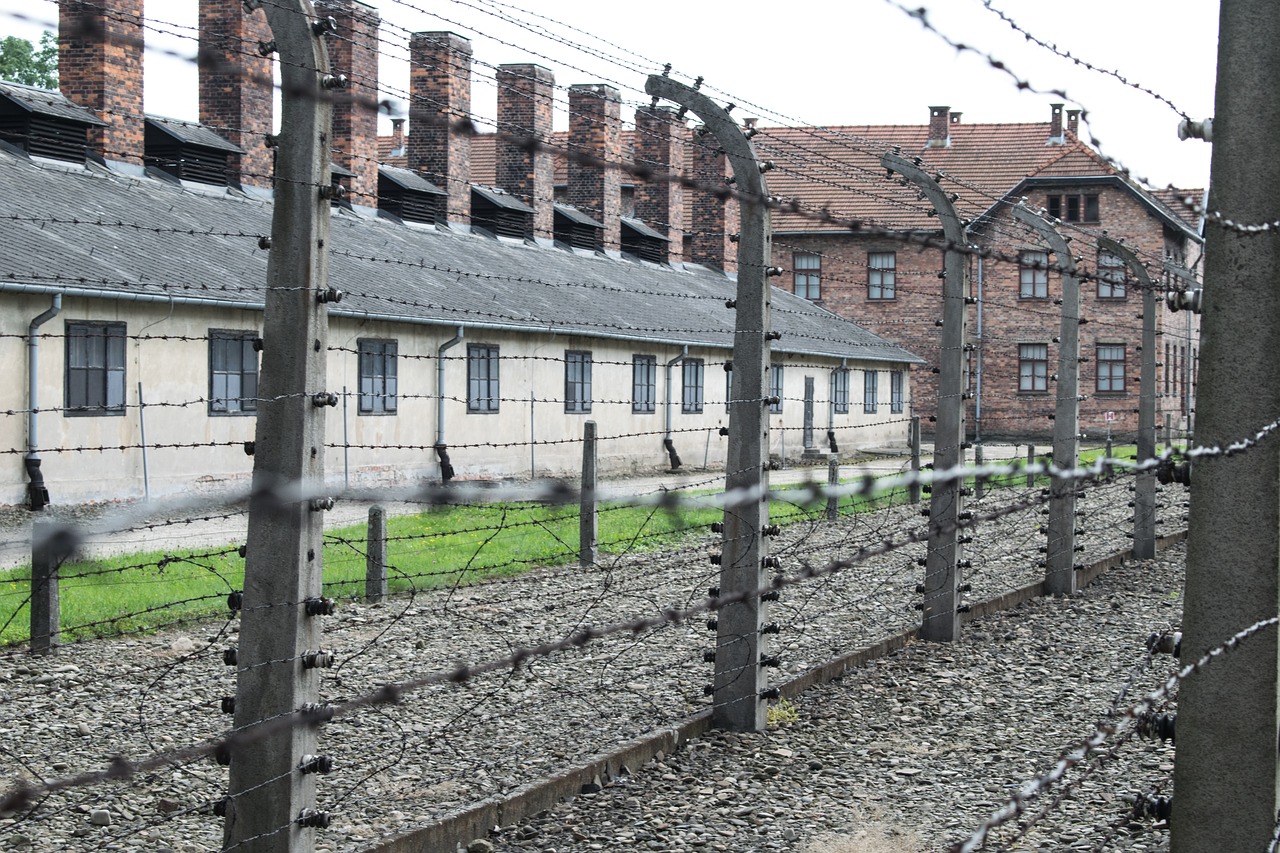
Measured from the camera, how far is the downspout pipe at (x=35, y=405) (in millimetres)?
16328

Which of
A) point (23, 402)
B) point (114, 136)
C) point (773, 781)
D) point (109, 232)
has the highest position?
point (114, 136)

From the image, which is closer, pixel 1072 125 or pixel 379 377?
pixel 379 377

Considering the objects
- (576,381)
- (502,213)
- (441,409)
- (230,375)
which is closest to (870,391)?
(502,213)

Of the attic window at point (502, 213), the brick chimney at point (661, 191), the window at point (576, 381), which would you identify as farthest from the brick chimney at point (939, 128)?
the window at point (576, 381)

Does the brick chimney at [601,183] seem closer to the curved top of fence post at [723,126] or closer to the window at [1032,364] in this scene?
the window at [1032,364]

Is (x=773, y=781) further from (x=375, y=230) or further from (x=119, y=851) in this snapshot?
(x=375, y=230)

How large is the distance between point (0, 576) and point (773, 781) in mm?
7030

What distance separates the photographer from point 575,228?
34781 millimetres

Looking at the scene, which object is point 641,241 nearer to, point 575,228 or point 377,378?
point 575,228

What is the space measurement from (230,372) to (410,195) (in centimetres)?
1153

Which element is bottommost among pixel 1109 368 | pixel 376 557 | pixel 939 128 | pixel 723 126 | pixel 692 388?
pixel 376 557

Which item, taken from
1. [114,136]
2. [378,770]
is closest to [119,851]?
[378,770]

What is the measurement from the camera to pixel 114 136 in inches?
930

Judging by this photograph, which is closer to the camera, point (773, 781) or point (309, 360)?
point (309, 360)
